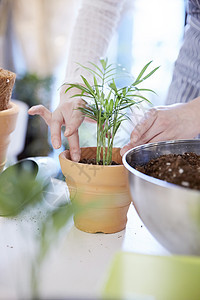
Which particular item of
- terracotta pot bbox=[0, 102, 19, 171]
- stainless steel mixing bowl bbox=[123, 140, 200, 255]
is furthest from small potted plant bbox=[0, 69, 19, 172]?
stainless steel mixing bowl bbox=[123, 140, 200, 255]

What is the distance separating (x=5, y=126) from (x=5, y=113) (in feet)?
0.12

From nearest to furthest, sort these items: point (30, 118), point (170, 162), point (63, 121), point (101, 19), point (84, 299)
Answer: point (84, 299)
point (170, 162)
point (63, 121)
point (101, 19)
point (30, 118)

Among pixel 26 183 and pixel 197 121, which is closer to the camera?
pixel 26 183

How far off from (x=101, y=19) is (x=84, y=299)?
3.39 feet

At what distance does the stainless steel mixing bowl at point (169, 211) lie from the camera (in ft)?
1.57

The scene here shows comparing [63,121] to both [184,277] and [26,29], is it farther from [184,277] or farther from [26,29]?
[26,29]

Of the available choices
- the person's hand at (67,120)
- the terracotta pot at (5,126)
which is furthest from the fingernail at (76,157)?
the terracotta pot at (5,126)

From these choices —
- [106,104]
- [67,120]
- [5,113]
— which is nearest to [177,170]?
[106,104]

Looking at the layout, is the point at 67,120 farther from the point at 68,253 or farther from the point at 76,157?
the point at 68,253

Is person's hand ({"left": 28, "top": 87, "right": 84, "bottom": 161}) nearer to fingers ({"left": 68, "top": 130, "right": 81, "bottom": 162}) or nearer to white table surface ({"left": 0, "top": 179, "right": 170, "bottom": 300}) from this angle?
fingers ({"left": 68, "top": 130, "right": 81, "bottom": 162})

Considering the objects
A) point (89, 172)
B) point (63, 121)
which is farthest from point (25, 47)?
point (89, 172)

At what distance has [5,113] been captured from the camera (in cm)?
→ 93

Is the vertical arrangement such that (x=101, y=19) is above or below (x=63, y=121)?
above

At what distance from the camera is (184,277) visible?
420 mm
